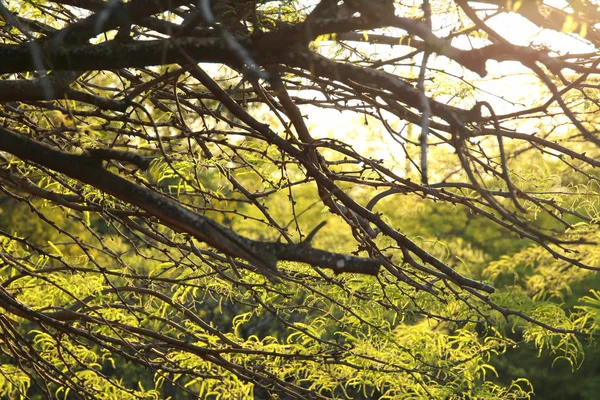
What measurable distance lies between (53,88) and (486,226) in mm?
10633

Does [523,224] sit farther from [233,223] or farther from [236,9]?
[233,223]

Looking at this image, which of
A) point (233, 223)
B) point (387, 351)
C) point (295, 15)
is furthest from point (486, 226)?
point (295, 15)

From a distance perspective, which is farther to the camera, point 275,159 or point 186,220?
point 275,159

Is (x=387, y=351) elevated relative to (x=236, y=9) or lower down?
lower down

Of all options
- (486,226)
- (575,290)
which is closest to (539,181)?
(575,290)

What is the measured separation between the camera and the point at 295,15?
3.02 m

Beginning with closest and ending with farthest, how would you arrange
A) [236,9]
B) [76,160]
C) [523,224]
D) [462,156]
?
[462,156]
[523,224]
[76,160]
[236,9]

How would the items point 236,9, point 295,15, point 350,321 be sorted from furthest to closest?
point 350,321 < point 295,15 < point 236,9

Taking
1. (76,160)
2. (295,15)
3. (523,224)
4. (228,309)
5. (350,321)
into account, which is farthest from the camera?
(228,309)

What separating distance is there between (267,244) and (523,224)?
0.67 meters

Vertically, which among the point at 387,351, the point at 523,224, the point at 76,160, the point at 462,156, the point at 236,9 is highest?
the point at 236,9

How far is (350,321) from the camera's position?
3.80 metres

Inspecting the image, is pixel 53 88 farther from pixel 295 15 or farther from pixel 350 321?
pixel 350 321

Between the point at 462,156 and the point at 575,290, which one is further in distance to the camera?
the point at 575,290
